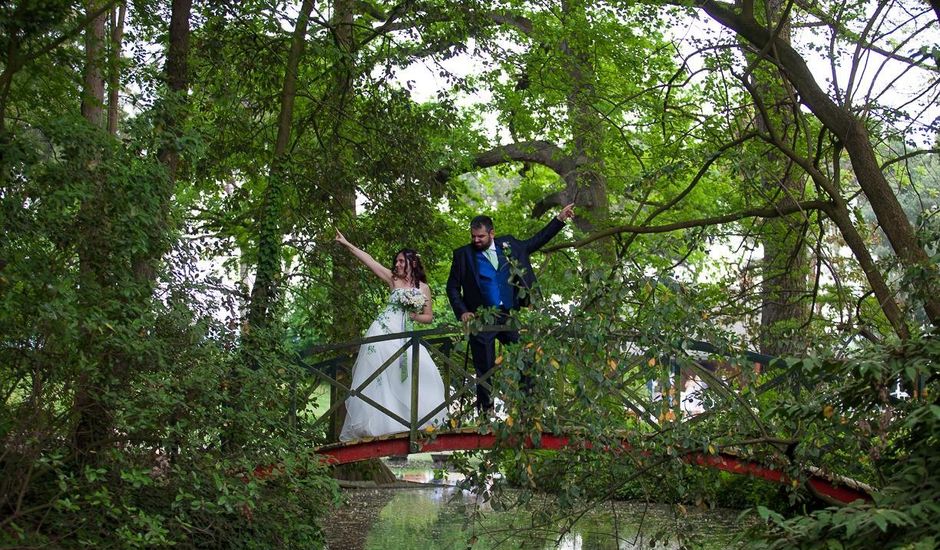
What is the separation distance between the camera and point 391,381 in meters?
10.1

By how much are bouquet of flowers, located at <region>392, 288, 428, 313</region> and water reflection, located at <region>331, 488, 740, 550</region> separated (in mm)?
1557

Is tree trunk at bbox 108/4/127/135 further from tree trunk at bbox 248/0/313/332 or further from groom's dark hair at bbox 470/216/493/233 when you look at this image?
groom's dark hair at bbox 470/216/493/233

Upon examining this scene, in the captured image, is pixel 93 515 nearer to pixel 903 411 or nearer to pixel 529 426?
pixel 529 426

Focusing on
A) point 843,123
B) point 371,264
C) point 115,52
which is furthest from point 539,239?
point 115,52

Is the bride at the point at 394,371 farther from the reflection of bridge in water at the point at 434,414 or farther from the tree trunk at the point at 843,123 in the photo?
the tree trunk at the point at 843,123

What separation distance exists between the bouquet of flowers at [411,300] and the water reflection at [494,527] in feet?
5.11

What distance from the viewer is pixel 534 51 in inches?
481

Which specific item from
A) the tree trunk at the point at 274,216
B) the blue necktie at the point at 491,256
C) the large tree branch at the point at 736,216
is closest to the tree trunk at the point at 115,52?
the tree trunk at the point at 274,216

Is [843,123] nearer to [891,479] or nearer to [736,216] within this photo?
[736,216]

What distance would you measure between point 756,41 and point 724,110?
1.16 metres

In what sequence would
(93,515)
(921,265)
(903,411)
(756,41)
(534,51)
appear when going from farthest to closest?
1. (534,51)
2. (756,41)
3. (93,515)
4. (921,265)
5. (903,411)

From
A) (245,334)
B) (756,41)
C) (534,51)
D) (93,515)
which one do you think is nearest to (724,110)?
(756,41)

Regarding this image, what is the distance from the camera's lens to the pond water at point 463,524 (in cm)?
1121

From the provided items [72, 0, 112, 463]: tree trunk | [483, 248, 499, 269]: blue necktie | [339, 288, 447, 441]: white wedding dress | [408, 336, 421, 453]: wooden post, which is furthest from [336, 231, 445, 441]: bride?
[72, 0, 112, 463]: tree trunk
